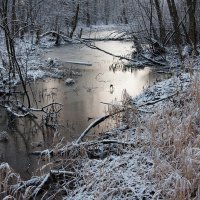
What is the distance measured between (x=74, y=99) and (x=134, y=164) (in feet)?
16.0

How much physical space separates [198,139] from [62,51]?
46.5 ft

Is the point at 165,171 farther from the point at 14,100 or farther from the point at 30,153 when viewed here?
the point at 14,100

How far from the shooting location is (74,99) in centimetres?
998

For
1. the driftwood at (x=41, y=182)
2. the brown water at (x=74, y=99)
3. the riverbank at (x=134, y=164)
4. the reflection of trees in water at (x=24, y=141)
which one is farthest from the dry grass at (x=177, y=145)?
the reflection of trees in water at (x=24, y=141)

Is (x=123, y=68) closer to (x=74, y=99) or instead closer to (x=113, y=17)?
Answer: (x=74, y=99)

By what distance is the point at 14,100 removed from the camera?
32.0 feet

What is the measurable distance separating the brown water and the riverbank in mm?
632

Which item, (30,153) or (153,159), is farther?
(30,153)

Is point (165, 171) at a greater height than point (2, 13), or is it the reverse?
point (2, 13)

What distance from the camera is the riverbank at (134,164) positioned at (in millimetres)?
4566

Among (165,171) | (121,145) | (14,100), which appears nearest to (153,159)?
(165,171)

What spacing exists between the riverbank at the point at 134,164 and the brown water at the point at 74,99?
2.07ft

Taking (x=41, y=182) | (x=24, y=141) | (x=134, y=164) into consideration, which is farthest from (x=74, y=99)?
(x=134, y=164)

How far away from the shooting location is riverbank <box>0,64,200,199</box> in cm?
457
